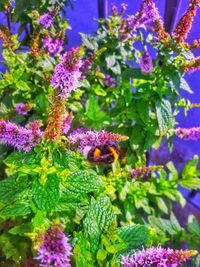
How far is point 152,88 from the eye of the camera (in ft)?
5.75

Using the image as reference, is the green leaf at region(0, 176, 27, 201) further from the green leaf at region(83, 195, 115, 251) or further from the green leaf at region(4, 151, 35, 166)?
the green leaf at region(83, 195, 115, 251)

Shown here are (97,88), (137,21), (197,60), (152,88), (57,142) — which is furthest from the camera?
(97,88)

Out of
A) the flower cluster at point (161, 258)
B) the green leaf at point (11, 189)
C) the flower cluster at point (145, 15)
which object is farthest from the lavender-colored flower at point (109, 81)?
the flower cluster at point (161, 258)

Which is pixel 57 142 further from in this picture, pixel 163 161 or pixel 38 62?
pixel 163 161

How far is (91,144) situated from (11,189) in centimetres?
26

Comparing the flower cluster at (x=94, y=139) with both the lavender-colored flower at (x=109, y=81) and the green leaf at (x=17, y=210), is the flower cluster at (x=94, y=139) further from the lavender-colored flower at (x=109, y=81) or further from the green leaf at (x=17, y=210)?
the lavender-colored flower at (x=109, y=81)

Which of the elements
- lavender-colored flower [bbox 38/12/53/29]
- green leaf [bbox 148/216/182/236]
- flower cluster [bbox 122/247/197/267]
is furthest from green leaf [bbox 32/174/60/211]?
green leaf [bbox 148/216/182/236]

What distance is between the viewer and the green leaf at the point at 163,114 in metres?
1.74

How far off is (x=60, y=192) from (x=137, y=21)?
1.04m

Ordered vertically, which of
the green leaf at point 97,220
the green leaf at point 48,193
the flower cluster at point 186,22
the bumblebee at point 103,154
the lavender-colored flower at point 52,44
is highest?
the lavender-colored flower at point 52,44

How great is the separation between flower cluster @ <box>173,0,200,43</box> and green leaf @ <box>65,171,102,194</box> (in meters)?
0.65

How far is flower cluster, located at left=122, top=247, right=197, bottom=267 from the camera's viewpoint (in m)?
0.79

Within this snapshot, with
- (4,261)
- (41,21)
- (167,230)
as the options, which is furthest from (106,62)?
(4,261)

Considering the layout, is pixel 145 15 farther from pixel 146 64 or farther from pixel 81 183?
pixel 81 183
